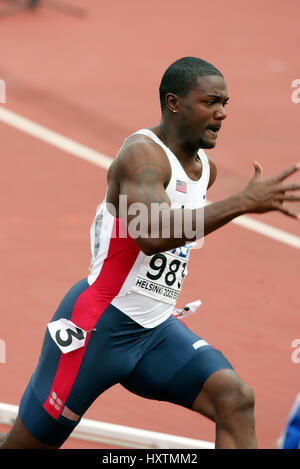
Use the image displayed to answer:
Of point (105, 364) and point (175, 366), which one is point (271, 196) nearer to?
point (175, 366)

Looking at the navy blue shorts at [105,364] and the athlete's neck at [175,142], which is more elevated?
the athlete's neck at [175,142]

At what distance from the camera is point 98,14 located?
1556 cm

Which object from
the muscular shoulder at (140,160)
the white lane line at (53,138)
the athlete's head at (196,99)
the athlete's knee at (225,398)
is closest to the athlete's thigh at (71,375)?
the athlete's knee at (225,398)

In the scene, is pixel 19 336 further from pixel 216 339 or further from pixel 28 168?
pixel 28 168

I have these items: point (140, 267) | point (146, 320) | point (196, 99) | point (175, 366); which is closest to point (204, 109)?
point (196, 99)

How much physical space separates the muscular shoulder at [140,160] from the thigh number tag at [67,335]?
760 mm

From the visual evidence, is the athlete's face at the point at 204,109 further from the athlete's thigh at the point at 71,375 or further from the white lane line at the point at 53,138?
the white lane line at the point at 53,138

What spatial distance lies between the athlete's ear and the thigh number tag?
1124 millimetres

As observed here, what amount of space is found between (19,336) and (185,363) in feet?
9.04

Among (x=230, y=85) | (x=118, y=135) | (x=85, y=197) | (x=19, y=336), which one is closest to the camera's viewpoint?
(x=19, y=336)

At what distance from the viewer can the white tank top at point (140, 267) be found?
413 cm

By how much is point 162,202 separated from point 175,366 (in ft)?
2.96
